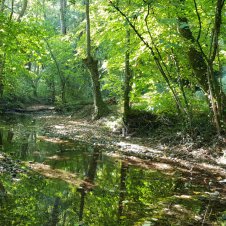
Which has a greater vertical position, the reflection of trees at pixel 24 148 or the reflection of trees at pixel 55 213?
the reflection of trees at pixel 55 213

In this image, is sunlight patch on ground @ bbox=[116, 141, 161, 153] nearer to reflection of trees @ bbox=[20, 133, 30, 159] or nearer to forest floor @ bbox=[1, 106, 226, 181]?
forest floor @ bbox=[1, 106, 226, 181]

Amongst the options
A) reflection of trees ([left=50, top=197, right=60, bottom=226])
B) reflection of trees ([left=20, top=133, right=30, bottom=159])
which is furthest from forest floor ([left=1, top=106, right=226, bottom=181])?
reflection of trees ([left=50, top=197, right=60, bottom=226])

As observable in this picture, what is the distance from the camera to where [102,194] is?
16.2ft

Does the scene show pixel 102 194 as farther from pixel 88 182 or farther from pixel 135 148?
pixel 135 148

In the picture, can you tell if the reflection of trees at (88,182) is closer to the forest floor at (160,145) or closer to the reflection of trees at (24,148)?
the forest floor at (160,145)

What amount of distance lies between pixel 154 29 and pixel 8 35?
4592 mm

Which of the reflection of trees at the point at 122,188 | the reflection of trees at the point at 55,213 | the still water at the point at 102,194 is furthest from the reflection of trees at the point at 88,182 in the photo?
the reflection of trees at the point at 122,188

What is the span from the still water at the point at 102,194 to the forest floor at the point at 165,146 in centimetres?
79

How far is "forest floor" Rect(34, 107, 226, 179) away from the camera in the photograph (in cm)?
766

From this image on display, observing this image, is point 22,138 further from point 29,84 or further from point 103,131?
point 29,84

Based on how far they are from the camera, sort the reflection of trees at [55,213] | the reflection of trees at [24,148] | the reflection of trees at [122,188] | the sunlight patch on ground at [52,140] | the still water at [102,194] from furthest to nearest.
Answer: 1. the sunlight patch on ground at [52,140]
2. the reflection of trees at [24,148]
3. the reflection of trees at [122,188]
4. the still water at [102,194]
5. the reflection of trees at [55,213]

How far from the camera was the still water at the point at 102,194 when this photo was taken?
3906 mm

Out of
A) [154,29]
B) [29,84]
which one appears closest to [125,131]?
[154,29]

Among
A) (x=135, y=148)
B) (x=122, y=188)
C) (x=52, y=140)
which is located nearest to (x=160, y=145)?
(x=135, y=148)
